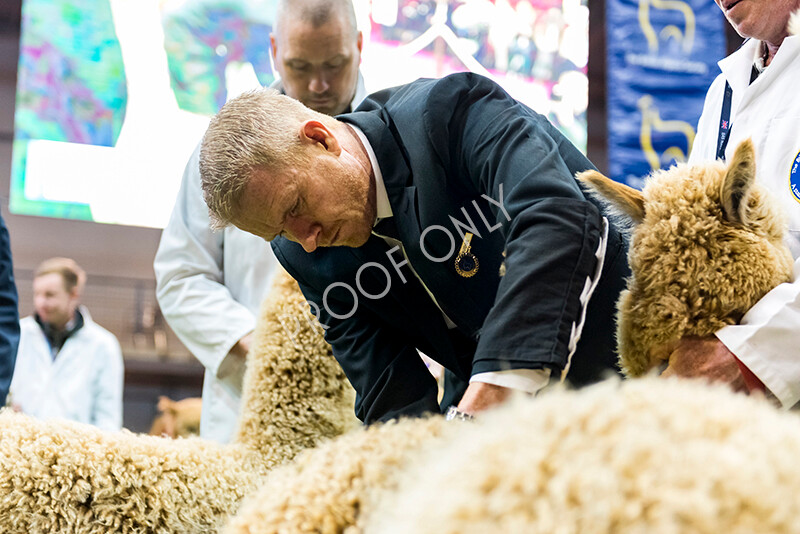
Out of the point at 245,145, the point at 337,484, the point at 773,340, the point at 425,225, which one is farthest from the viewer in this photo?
the point at 425,225

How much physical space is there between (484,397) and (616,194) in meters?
0.35

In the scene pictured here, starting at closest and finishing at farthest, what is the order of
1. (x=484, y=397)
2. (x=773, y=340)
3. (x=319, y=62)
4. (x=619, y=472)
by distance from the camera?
(x=619, y=472)
(x=484, y=397)
(x=773, y=340)
(x=319, y=62)

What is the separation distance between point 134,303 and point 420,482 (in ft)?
16.2

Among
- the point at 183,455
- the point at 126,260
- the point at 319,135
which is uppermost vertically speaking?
the point at 319,135

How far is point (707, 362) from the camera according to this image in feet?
3.40

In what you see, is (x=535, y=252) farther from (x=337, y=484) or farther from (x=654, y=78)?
Result: (x=654, y=78)

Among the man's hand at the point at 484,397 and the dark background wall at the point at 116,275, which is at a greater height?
the man's hand at the point at 484,397

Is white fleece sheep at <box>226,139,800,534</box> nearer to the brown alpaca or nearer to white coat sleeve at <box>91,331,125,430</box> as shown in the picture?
the brown alpaca

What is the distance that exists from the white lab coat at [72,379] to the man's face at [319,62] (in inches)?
77.6

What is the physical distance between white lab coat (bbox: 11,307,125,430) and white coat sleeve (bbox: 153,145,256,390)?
158cm

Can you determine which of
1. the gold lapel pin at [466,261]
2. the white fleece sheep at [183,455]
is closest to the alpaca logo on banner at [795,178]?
the gold lapel pin at [466,261]

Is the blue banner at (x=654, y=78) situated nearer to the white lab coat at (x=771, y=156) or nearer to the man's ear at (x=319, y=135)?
the white lab coat at (x=771, y=156)

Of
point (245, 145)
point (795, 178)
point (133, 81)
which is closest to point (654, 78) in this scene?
point (133, 81)

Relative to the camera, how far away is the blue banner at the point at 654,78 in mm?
4496
